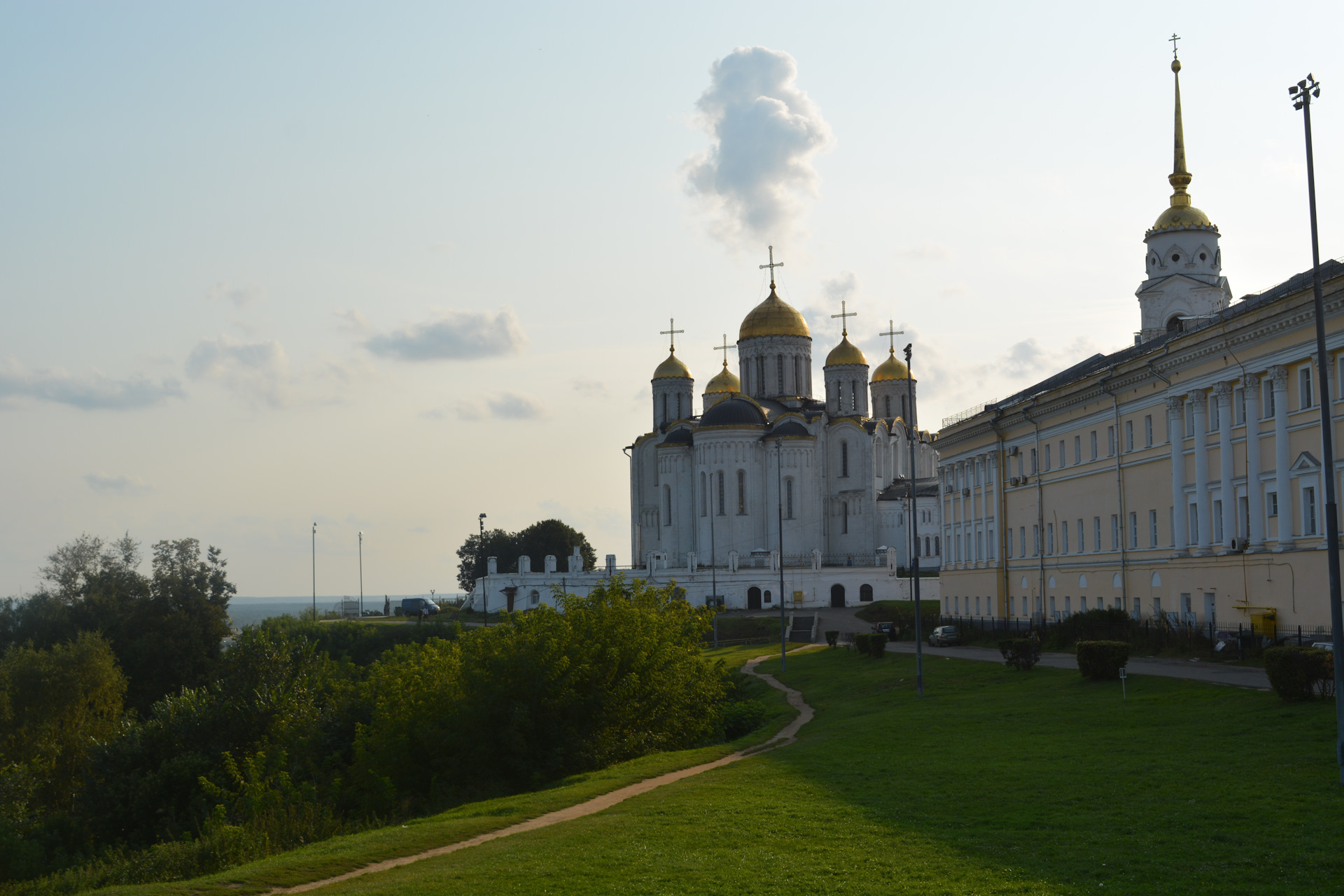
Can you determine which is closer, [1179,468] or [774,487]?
[1179,468]

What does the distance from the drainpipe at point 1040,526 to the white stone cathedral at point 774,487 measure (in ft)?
89.5

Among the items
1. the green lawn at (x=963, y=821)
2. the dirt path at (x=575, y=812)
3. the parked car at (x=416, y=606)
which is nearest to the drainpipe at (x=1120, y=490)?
the dirt path at (x=575, y=812)

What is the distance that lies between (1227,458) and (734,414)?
51.9 metres

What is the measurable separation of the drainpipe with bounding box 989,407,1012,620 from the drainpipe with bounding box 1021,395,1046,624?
2.98 m

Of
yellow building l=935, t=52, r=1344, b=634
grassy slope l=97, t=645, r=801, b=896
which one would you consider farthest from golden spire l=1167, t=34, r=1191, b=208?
grassy slope l=97, t=645, r=801, b=896

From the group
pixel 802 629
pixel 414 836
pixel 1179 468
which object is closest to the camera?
pixel 414 836

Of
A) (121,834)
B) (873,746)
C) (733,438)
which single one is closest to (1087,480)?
(873,746)

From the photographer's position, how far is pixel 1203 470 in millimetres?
36469

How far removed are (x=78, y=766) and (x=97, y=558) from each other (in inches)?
1069

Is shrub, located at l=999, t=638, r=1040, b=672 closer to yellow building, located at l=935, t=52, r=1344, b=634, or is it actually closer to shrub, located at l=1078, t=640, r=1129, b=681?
shrub, located at l=1078, t=640, r=1129, b=681

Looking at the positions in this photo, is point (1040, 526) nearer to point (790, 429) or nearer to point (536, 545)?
point (790, 429)

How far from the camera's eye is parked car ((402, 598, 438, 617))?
89.9 metres

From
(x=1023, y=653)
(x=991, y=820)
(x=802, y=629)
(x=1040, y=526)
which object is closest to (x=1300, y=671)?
(x=991, y=820)

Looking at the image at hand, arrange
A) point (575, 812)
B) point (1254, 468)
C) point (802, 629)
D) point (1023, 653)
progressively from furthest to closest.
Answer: point (802, 629) → point (1254, 468) → point (1023, 653) → point (575, 812)
